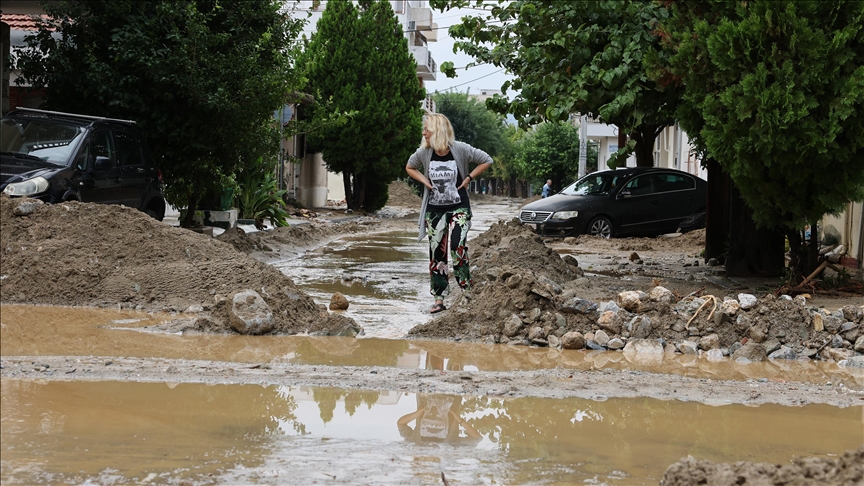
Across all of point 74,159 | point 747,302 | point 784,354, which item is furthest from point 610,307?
point 74,159

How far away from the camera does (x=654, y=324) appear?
24.2ft

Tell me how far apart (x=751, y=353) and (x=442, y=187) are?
9.78ft

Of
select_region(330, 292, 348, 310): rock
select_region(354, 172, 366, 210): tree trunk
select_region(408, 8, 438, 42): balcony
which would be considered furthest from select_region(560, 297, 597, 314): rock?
select_region(408, 8, 438, 42): balcony

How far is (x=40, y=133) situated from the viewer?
1067 centimetres

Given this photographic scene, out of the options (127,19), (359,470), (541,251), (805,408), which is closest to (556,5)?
(541,251)

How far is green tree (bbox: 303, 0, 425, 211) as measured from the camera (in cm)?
2909

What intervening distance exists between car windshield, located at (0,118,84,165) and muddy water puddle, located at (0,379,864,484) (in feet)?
20.5

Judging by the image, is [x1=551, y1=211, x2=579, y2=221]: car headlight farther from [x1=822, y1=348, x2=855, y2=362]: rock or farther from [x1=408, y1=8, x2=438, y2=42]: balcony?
[x1=408, y1=8, x2=438, y2=42]: balcony

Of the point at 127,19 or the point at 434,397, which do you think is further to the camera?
the point at 127,19

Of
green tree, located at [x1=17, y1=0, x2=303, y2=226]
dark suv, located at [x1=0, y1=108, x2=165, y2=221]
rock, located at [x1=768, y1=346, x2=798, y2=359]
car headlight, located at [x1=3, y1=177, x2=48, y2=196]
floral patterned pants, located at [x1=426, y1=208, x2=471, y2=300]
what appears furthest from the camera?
green tree, located at [x1=17, y1=0, x2=303, y2=226]

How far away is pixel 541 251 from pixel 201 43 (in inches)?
215

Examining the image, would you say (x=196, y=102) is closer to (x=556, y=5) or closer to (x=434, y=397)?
(x=556, y=5)

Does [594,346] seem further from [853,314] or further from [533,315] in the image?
[853,314]

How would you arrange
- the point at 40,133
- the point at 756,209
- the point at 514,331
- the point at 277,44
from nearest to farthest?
the point at 514,331
the point at 756,209
the point at 40,133
the point at 277,44
